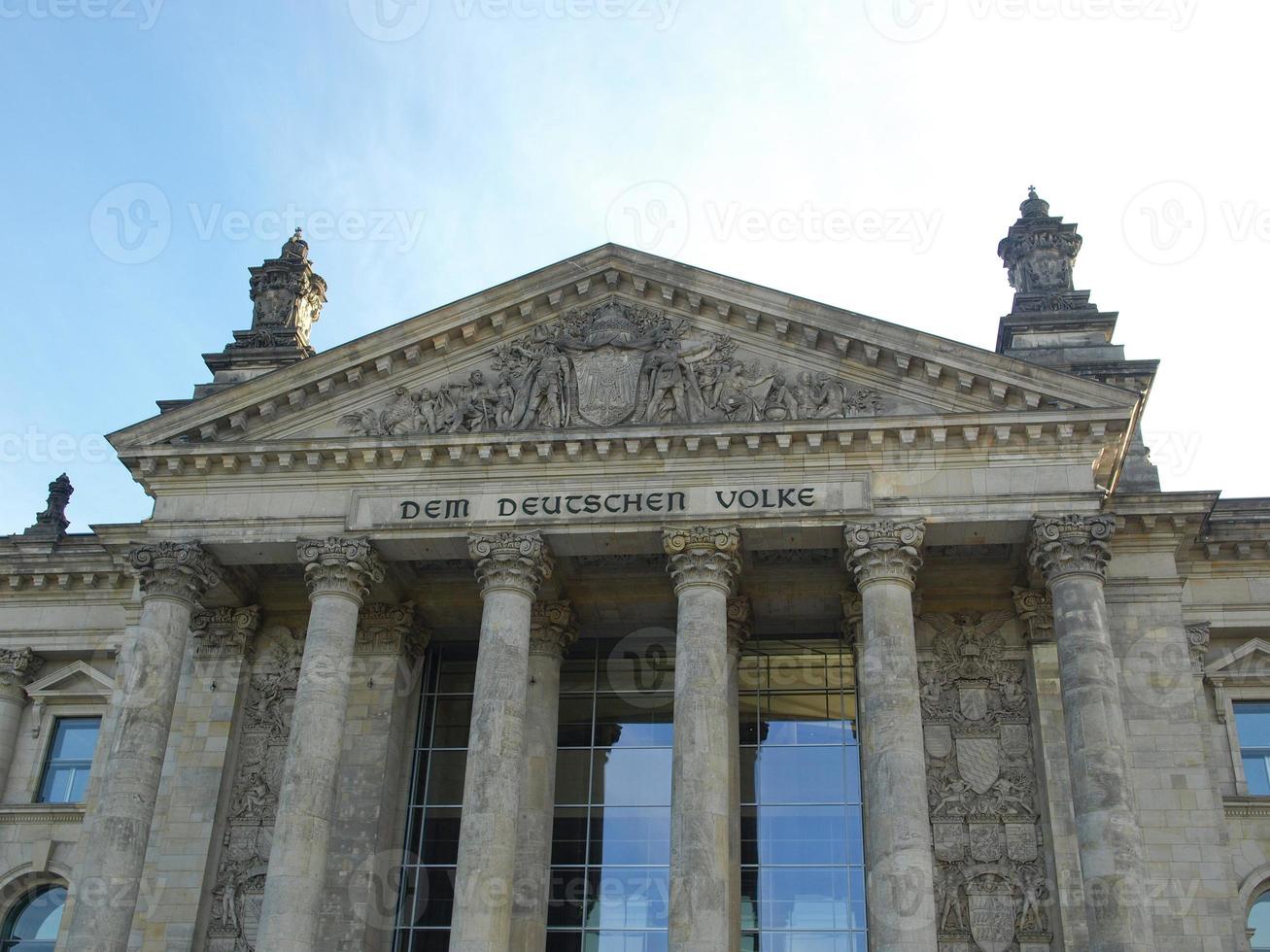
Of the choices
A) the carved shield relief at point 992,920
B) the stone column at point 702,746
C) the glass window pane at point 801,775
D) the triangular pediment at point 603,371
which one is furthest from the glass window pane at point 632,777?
the triangular pediment at point 603,371

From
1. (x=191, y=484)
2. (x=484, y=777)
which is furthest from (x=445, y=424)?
(x=484, y=777)

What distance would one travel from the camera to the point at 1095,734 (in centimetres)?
2303

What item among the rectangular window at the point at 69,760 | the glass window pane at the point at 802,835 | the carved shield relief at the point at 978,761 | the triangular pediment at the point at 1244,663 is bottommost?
the glass window pane at the point at 802,835

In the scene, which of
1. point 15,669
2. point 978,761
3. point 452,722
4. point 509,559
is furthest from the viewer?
point 15,669

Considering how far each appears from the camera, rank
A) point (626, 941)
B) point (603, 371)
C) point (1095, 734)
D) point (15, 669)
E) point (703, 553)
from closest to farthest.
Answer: point (1095, 734) → point (703, 553) → point (626, 941) → point (603, 371) → point (15, 669)

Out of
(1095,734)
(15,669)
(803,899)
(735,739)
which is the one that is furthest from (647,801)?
(15,669)

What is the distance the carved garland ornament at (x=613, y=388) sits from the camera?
26875 mm

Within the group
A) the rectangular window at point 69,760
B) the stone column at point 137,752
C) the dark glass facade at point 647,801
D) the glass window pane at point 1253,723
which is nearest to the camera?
the stone column at point 137,752

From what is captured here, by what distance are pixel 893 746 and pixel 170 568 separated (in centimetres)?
1397

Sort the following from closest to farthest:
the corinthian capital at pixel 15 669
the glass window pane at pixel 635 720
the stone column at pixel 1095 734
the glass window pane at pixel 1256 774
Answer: the stone column at pixel 1095 734
the glass window pane at pixel 1256 774
the glass window pane at pixel 635 720
the corinthian capital at pixel 15 669

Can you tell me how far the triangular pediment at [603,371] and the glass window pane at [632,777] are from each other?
708cm

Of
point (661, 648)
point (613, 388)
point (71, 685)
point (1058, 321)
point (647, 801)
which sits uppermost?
point (1058, 321)

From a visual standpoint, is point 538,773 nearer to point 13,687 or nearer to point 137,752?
point 137,752

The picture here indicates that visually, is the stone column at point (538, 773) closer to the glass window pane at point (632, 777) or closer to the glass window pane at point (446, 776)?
the glass window pane at point (632, 777)
